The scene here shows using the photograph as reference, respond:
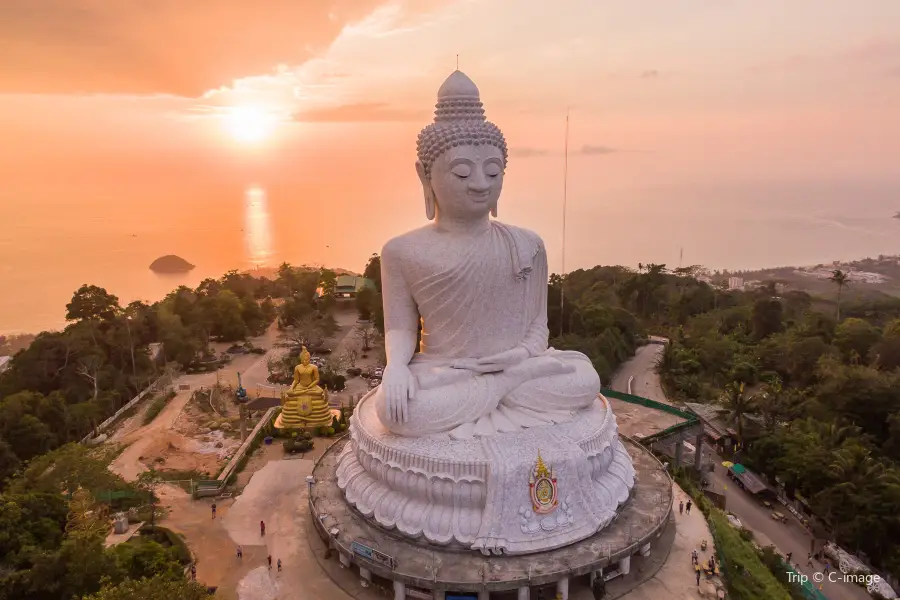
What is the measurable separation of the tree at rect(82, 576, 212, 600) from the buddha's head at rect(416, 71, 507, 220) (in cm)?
752

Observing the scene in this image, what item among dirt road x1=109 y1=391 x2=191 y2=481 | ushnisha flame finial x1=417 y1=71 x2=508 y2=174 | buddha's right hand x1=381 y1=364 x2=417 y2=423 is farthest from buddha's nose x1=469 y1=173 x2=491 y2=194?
dirt road x1=109 y1=391 x2=191 y2=481

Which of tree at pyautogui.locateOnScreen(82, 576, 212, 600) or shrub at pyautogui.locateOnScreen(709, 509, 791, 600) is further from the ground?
tree at pyautogui.locateOnScreen(82, 576, 212, 600)

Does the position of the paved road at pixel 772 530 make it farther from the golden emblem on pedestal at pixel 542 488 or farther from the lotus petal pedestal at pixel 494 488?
the golden emblem on pedestal at pixel 542 488

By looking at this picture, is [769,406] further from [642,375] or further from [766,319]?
[766,319]

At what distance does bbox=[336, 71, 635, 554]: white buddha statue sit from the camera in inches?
423

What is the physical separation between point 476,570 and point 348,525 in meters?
2.68

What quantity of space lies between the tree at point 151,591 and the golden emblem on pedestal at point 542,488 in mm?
5200

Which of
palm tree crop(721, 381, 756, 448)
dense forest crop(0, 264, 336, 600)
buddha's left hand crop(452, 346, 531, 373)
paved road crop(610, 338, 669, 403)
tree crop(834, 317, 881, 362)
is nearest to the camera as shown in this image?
dense forest crop(0, 264, 336, 600)

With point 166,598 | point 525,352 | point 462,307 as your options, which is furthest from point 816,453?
point 166,598

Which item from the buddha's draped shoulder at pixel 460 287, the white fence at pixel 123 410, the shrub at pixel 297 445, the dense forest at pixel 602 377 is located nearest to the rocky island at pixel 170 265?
the dense forest at pixel 602 377

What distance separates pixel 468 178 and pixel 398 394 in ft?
13.4

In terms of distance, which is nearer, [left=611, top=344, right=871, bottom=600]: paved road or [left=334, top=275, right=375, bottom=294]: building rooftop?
[left=611, top=344, right=871, bottom=600]: paved road

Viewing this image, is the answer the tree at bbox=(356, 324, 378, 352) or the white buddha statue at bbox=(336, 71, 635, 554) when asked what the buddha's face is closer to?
the white buddha statue at bbox=(336, 71, 635, 554)

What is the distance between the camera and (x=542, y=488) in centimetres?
1069
